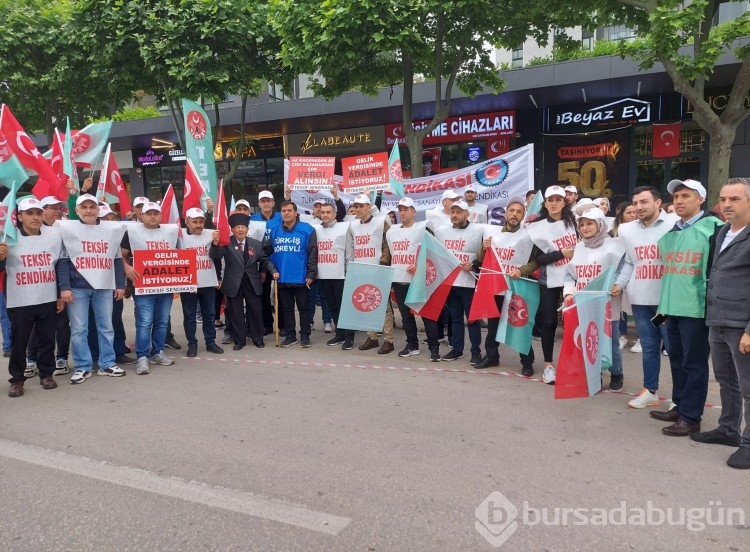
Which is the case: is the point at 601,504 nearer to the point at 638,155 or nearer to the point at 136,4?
the point at 136,4

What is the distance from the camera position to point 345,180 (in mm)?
9562

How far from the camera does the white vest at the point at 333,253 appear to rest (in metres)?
7.78

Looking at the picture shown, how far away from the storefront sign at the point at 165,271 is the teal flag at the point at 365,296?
2.00 m

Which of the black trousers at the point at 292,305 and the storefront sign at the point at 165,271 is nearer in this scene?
the storefront sign at the point at 165,271

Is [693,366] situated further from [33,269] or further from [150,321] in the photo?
[33,269]

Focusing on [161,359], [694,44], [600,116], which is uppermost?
[600,116]

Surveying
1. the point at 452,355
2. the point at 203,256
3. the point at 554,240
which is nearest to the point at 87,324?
the point at 203,256

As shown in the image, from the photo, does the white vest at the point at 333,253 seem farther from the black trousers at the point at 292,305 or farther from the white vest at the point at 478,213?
the white vest at the point at 478,213

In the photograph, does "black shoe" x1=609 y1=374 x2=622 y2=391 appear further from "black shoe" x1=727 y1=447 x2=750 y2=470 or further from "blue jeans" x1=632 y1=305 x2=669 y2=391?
"black shoe" x1=727 y1=447 x2=750 y2=470

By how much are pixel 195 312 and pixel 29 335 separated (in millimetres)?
2033

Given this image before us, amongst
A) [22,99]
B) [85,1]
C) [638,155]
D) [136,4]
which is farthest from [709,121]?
[22,99]

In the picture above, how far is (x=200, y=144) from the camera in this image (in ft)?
29.2

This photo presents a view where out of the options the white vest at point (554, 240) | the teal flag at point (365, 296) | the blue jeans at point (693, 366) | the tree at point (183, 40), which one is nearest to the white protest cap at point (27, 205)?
the teal flag at point (365, 296)

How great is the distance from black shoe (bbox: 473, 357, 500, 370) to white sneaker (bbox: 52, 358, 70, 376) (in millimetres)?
4907
